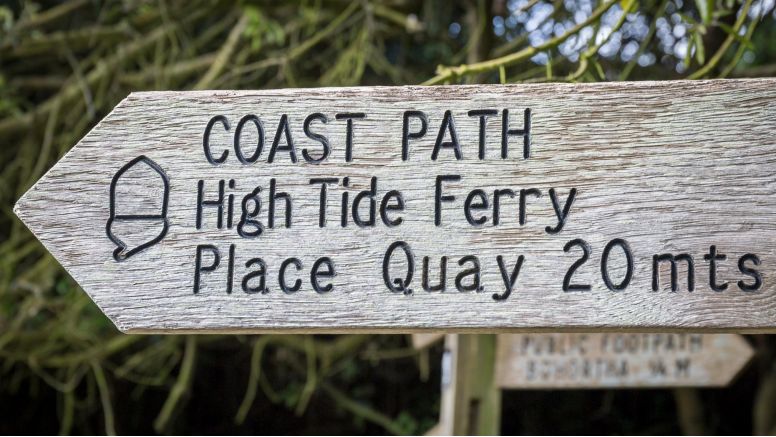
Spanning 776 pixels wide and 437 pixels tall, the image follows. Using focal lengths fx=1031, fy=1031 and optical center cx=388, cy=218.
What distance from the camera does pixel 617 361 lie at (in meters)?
2.56

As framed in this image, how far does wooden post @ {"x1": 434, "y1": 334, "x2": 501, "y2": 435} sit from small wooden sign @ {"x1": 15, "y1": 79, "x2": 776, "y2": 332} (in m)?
1.47

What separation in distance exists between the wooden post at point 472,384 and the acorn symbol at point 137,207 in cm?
148

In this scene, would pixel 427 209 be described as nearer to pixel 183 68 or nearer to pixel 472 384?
pixel 472 384

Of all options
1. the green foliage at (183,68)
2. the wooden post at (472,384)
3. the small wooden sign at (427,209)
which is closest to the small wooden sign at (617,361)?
the wooden post at (472,384)

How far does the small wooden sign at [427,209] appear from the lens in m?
0.99

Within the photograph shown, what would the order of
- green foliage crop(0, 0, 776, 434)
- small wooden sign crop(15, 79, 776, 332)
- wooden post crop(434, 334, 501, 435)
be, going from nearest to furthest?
small wooden sign crop(15, 79, 776, 332)
wooden post crop(434, 334, 501, 435)
green foliage crop(0, 0, 776, 434)

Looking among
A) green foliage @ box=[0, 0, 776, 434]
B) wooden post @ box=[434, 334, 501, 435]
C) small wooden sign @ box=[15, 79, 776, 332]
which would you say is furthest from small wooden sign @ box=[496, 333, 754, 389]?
small wooden sign @ box=[15, 79, 776, 332]

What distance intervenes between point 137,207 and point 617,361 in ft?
5.70

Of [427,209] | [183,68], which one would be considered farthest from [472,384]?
[427,209]

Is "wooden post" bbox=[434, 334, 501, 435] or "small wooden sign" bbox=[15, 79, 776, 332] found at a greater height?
"small wooden sign" bbox=[15, 79, 776, 332]

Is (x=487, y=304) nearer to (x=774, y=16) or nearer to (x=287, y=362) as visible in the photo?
(x=774, y=16)

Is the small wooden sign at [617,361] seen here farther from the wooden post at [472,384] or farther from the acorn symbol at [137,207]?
the acorn symbol at [137,207]

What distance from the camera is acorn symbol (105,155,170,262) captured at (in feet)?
3.50

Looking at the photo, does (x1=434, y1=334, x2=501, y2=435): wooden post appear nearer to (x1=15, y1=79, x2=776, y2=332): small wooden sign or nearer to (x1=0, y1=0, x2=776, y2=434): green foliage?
(x1=0, y1=0, x2=776, y2=434): green foliage
